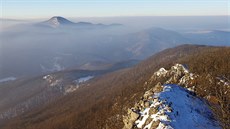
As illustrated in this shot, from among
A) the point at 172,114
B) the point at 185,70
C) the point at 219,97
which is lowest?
the point at 185,70

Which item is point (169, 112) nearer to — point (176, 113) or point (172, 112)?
point (172, 112)

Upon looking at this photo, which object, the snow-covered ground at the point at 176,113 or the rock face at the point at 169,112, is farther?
the rock face at the point at 169,112

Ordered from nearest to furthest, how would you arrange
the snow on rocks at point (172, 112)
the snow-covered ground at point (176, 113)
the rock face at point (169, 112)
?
the snow-covered ground at point (176, 113)
the snow on rocks at point (172, 112)
the rock face at point (169, 112)

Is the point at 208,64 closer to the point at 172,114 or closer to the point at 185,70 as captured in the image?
the point at 185,70

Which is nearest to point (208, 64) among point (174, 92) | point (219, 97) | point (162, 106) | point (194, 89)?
point (194, 89)

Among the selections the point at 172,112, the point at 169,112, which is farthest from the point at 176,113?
the point at 169,112

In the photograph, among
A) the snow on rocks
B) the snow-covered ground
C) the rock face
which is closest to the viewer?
the snow-covered ground

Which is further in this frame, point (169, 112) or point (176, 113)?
point (176, 113)

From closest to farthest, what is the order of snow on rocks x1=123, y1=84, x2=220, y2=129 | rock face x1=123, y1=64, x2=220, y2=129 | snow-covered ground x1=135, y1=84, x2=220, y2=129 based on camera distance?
snow-covered ground x1=135, y1=84, x2=220, y2=129 → snow on rocks x1=123, y1=84, x2=220, y2=129 → rock face x1=123, y1=64, x2=220, y2=129
